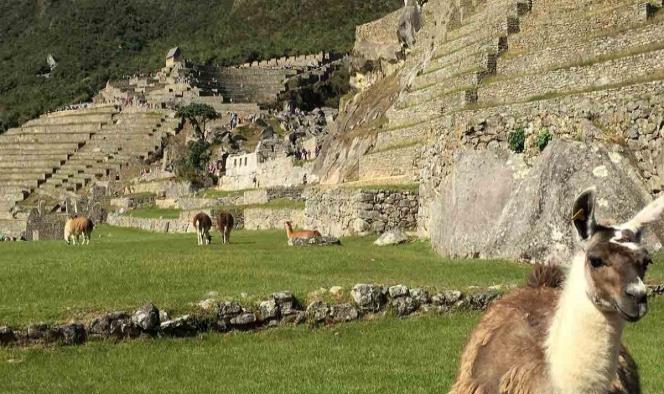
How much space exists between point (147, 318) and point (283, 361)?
7.71 feet

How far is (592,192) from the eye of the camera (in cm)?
438

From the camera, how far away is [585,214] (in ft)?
14.7

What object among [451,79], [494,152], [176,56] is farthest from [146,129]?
[494,152]

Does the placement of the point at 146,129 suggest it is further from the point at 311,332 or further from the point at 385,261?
the point at 311,332

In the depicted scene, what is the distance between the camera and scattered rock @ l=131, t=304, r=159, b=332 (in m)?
11.4

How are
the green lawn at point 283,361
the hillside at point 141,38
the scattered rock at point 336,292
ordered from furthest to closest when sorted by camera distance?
the hillside at point 141,38
the scattered rock at point 336,292
the green lawn at point 283,361

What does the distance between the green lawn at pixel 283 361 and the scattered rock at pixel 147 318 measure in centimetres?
23

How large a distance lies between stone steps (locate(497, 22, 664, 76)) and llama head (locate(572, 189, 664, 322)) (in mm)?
23400

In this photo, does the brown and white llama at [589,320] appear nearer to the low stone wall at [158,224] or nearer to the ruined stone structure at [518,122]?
the ruined stone structure at [518,122]

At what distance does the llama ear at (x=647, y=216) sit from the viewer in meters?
4.47

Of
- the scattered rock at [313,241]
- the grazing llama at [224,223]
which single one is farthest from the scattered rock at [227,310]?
the grazing llama at [224,223]

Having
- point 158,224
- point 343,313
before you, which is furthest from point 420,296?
point 158,224

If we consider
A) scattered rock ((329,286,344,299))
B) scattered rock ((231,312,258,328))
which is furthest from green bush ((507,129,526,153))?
scattered rock ((231,312,258,328))

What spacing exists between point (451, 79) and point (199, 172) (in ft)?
106
